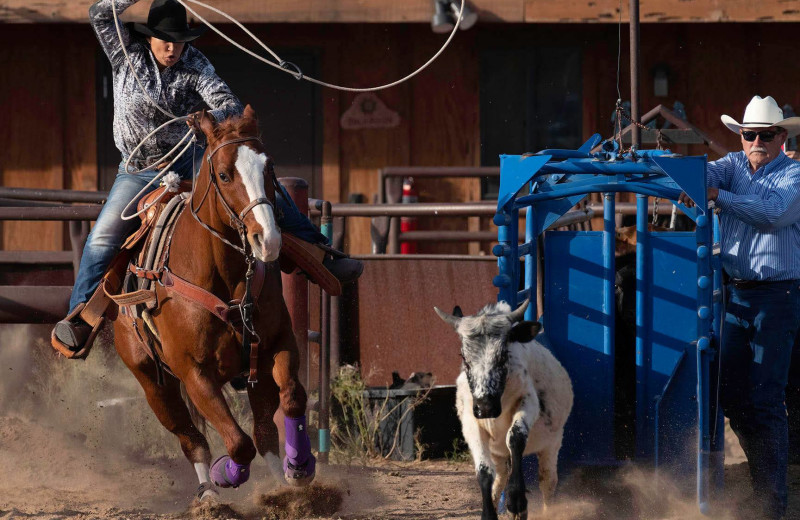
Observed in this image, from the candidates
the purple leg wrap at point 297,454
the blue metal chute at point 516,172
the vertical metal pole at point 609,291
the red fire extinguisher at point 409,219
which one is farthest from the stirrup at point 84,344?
the red fire extinguisher at point 409,219

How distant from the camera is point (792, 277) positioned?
5957mm

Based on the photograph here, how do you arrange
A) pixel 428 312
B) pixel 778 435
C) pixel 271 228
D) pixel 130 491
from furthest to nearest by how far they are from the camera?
pixel 428 312
pixel 130 491
pixel 778 435
pixel 271 228

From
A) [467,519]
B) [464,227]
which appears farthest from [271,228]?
[464,227]

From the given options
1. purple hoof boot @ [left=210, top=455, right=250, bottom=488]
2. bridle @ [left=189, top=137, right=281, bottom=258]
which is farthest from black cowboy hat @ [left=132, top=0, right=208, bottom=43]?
purple hoof boot @ [left=210, top=455, right=250, bottom=488]

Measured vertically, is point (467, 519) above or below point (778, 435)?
below

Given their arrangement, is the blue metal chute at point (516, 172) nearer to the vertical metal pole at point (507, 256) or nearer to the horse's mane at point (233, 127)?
the vertical metal pole at point (507, 256)

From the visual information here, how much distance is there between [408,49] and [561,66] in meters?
1.71

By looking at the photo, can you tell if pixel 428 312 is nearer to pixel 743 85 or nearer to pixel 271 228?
pixel 271 228

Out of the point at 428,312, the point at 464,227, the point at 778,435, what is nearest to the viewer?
the point at 778,435

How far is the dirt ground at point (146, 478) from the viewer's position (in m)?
6.11

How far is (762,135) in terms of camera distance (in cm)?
601

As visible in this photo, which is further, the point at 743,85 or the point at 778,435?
the point at 743,85

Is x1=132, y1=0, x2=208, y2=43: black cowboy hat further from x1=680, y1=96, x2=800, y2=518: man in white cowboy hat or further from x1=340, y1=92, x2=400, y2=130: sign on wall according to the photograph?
x1=340, y1=92, x2=400, y2=130: sign on wall

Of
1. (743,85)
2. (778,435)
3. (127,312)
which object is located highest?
(743,85)
